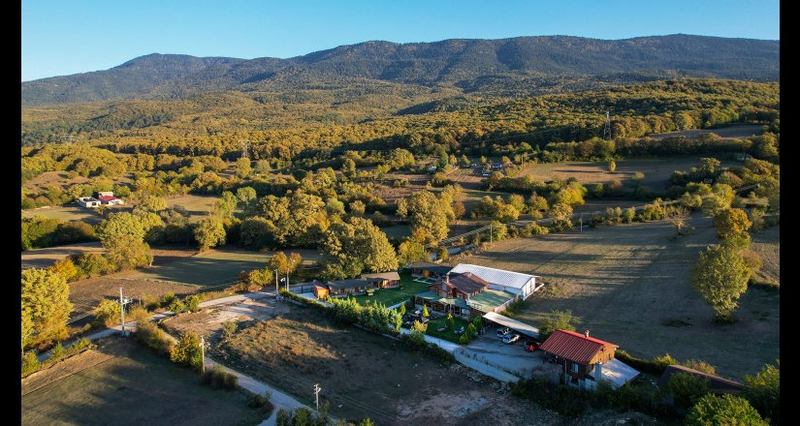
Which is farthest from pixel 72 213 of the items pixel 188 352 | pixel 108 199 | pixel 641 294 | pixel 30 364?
pixel 641 294

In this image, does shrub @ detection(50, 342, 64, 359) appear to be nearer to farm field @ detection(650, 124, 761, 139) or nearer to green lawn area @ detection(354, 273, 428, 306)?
green lawn area @ detection(354, 273, 428, 306)

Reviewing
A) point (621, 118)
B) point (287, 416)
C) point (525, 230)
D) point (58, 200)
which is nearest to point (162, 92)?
point (58, 200)

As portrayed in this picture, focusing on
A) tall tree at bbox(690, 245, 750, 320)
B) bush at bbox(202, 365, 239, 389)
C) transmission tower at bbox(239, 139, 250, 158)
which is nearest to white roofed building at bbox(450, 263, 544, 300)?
tall tree at bbox(690, 245, 750, 320)

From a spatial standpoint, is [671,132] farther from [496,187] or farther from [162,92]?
[162,92]

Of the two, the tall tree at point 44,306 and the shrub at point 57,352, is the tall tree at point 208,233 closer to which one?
the tall tree at point 44,306

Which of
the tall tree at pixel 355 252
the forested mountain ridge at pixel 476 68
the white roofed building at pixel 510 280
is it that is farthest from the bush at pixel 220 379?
the forested mountain ridge at pixel 476 68

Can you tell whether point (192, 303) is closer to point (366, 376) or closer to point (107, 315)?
point (107, 315)
